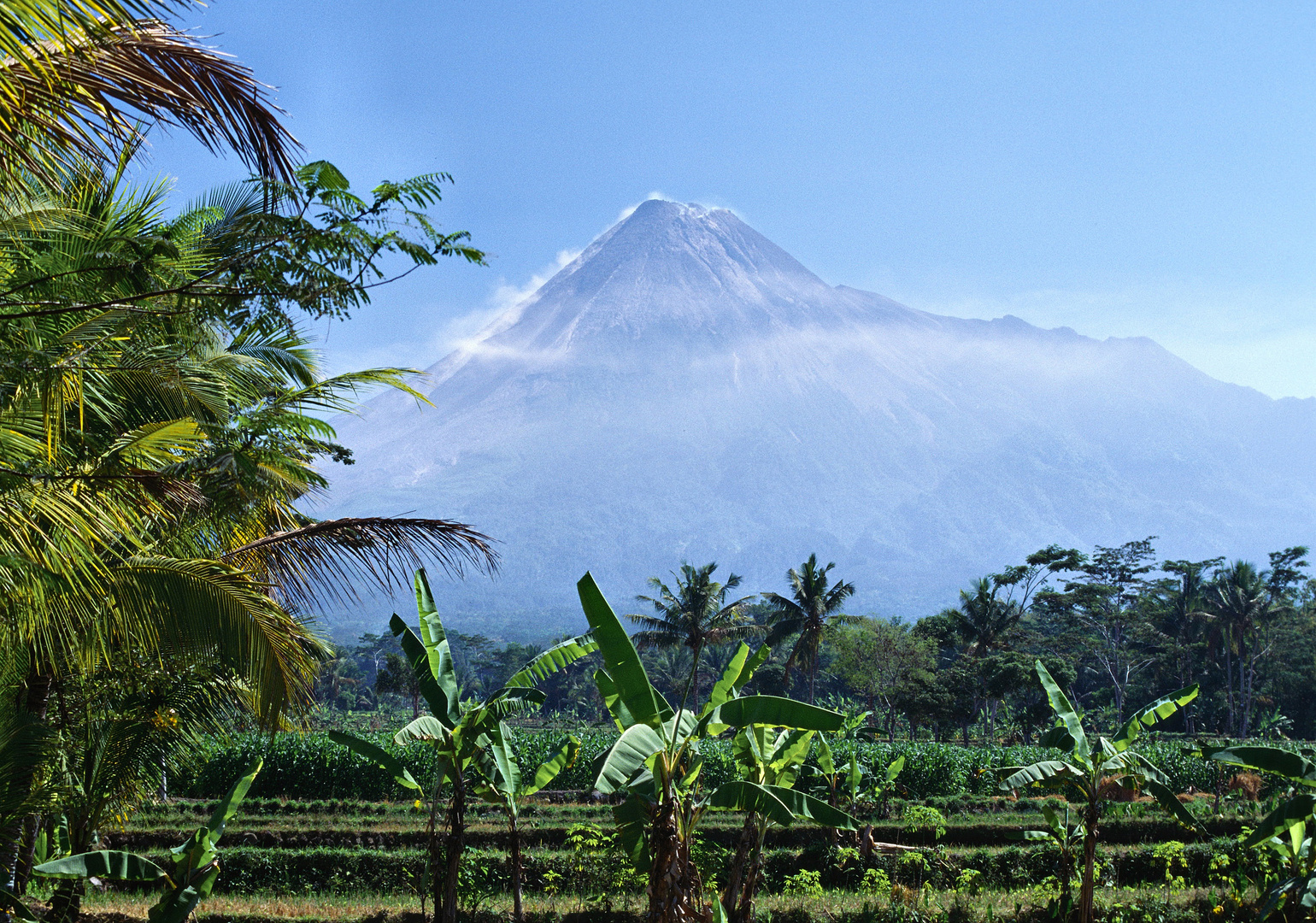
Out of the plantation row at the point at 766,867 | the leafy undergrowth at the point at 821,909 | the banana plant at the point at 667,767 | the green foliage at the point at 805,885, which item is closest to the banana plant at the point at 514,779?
the banana plant at the point at 667,767

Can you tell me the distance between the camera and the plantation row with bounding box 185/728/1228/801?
21.0 meters

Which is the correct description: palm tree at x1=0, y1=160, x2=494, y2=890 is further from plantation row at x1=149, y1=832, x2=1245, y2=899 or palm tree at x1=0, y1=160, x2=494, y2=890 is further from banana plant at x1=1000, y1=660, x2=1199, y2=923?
plantation row at x1=149, y1=832, x2=1245, y2=899

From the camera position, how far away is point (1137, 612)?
171 feet

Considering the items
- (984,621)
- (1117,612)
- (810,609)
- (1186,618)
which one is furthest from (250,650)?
(1117,612)

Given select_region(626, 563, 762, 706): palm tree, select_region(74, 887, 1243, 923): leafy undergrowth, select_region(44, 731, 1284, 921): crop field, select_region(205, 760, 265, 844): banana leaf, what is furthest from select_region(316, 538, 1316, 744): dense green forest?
select_region(205, 760, 265, 844): banana leaf

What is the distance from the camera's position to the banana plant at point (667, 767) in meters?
5.43

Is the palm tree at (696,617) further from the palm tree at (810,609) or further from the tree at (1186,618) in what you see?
the tree at (1186,618)

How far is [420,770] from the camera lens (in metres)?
19.9

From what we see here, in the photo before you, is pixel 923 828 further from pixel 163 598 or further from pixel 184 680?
pixel 163 598

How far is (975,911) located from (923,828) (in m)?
6.89

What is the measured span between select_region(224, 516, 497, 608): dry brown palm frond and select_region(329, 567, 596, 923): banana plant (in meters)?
0.26

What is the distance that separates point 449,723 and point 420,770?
1423 cm

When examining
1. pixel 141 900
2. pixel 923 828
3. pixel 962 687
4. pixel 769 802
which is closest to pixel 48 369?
pixel 769 802

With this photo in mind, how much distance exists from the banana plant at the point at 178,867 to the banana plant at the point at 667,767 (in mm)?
2889
